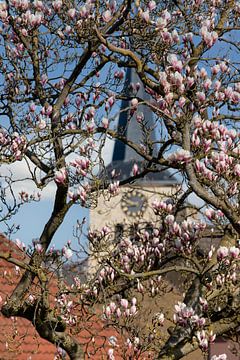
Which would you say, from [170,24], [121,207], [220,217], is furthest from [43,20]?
[121,207]

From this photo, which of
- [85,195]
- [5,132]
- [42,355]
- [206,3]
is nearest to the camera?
[85,195]

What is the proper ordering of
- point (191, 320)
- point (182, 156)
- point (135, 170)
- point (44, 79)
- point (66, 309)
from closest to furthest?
point (182, 156) → point (191, 320) → point (66, 309) → point (135, 170) → point (44, 79)

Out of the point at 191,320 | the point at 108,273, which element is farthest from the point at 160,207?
the point at 191,320

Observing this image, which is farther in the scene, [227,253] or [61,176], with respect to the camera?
[61,176]

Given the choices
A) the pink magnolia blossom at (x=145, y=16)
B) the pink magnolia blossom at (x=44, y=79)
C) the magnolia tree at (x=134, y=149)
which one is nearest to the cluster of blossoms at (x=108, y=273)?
the magnolia tree at (x=134, y=149)

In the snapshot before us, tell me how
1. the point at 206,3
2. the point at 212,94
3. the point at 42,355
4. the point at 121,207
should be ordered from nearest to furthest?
the point at 212,94, the point at 206,3, the point at 42,355, the point at 121,207

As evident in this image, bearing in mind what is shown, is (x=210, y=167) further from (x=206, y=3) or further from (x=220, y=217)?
(x=206, y=3)

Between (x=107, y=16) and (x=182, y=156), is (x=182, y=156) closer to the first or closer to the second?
(x=182, y=156)

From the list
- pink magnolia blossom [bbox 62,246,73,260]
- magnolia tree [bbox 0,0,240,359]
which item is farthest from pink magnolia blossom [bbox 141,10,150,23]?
pink magnolia blossom [bbox 62,246,73,260]

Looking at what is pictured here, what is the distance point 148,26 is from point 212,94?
959 millimetres

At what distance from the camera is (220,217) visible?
4953 mm

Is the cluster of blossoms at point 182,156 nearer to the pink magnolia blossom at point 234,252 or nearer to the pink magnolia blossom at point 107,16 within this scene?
the pink magnolia blossom at point 234,252

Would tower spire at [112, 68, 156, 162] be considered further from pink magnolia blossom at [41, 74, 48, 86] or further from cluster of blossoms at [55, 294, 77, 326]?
cluster of blossoms at [55, 294, 77, 326]

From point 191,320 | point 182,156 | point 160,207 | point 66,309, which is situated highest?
point 160,207
